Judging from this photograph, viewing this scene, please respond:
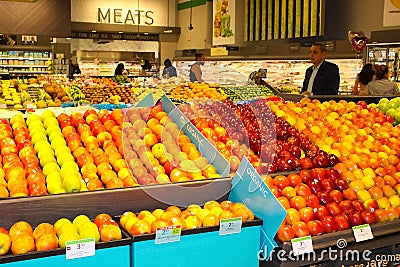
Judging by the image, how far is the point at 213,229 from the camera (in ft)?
8.02

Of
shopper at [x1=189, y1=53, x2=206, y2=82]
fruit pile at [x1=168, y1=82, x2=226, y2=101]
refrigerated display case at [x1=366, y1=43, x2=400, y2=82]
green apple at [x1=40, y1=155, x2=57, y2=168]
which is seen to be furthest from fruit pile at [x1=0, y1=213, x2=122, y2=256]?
shopper at [x1=189, y1=53, x2=206, y2=82]

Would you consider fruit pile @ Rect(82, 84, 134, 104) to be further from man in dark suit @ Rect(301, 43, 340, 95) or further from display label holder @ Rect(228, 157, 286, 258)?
display label holder @ Rect(228, 157, 286, 258)

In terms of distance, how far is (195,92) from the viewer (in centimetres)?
769

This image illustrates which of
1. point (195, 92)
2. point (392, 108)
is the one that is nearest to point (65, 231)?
point (392, 108)

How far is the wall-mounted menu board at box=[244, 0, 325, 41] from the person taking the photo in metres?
8.59

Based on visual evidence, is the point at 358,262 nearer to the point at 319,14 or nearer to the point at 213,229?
the point at 213,229

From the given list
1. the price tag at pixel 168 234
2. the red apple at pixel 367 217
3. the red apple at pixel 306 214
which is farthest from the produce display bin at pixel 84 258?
the red apple at pixel 367 217

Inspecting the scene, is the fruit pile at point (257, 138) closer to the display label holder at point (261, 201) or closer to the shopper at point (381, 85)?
the display label holder at point (261, 201)

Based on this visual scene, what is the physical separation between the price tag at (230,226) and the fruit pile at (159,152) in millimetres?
393

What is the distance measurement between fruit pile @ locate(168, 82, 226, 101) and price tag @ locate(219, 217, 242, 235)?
4674 millimetres

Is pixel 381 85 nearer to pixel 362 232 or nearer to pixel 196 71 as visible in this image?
pixel 196 71

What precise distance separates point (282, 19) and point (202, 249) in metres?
7.44

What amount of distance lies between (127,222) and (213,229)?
0.41m

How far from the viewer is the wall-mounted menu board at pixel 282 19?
8586 mm
